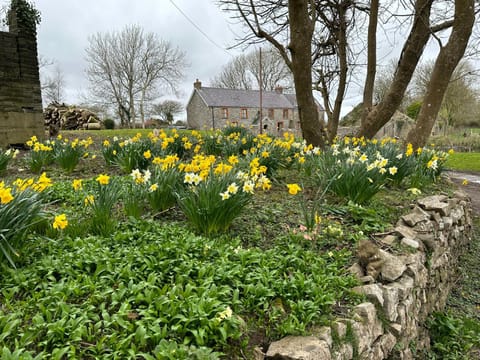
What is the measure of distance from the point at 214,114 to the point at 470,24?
86.8ft

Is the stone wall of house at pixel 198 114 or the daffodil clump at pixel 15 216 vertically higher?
the stone wall of house at pixel 198 114

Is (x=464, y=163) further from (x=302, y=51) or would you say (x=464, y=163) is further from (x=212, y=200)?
(x=212, y=200)

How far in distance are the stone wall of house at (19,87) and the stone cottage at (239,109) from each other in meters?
22.6

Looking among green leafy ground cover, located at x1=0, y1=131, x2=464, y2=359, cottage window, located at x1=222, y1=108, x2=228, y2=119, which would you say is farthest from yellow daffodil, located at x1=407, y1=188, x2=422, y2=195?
cottage window, located at x1=222, y1=108, x2=228, y2=119

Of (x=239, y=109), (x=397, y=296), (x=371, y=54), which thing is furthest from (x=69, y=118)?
(x=239, y=109)

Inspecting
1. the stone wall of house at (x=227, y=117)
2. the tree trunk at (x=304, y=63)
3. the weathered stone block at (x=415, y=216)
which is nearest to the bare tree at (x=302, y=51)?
the tree trunk at (x=304, y=63)

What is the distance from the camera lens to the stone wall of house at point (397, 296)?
4.54 feet

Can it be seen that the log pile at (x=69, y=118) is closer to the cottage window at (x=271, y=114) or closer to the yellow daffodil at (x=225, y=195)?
the yellow daffodil at (x=225, y=195)

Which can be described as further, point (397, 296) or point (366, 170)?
point (366, 170)

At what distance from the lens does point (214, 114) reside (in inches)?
1192

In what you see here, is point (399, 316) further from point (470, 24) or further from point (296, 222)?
point (470, 24)

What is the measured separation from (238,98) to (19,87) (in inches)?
1043

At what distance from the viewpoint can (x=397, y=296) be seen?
1920 mm

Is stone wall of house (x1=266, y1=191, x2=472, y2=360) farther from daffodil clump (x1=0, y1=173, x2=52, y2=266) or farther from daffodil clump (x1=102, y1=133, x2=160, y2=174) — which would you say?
daffodil clump (x1=102, y1=133, x2=160, y2=174)
